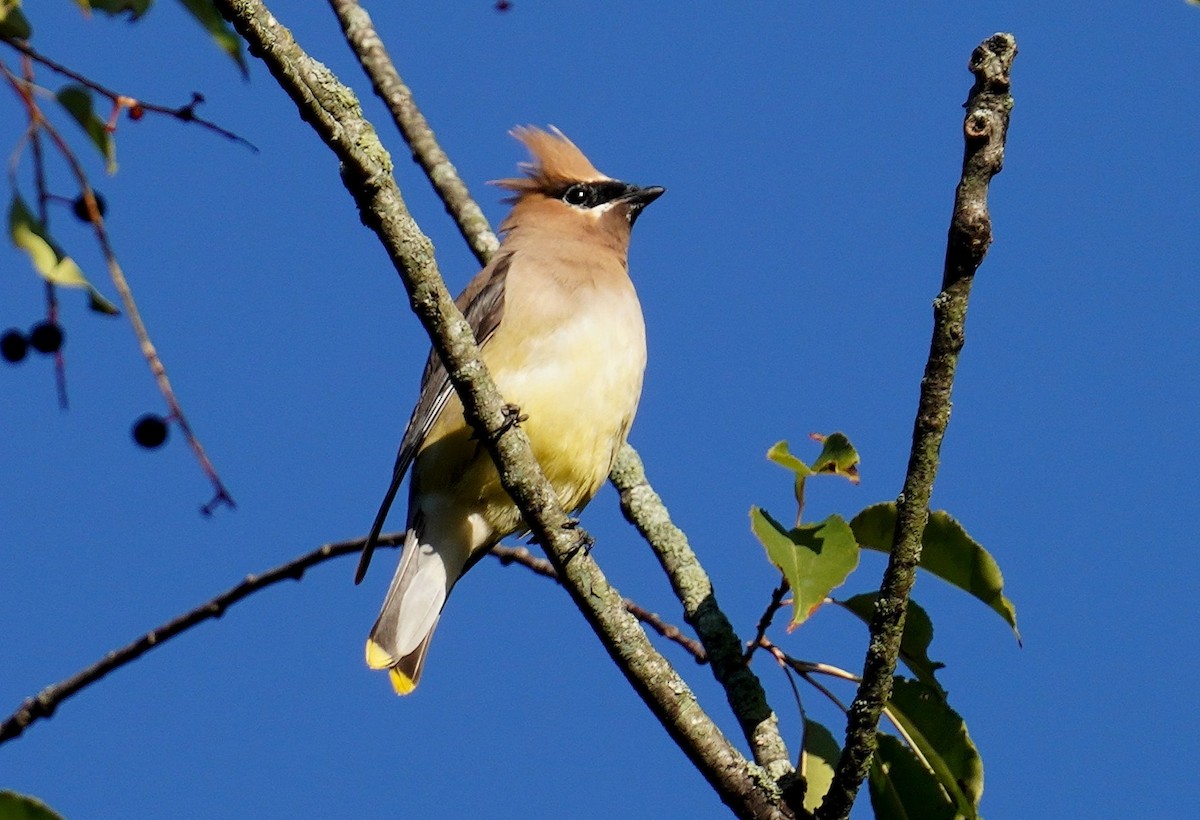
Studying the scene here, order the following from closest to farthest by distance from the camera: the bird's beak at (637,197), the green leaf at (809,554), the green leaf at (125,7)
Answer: the green leaf at (809,554) → the green leaf at (125,7) → the bird's beak at (637,197)

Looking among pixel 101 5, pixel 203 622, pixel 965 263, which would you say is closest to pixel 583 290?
pixel 101 5

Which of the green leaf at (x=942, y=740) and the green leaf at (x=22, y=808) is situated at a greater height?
the green leaf at (x=942, y=740)

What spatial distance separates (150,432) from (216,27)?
99 cm

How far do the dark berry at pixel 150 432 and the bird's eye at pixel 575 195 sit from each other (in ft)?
6.26

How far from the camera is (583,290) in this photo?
13.9 feet

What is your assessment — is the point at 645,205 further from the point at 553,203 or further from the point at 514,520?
the point at 514,520

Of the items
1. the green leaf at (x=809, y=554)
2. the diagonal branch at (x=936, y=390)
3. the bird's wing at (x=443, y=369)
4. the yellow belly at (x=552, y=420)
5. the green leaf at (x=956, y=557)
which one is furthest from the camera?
the bird's wing at (x=443, y=369)

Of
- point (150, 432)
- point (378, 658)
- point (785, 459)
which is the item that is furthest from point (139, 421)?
point (785, 459)

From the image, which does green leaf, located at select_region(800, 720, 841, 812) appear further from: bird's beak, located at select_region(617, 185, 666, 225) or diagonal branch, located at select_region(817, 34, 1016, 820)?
bird's beak, located at select_region(617, 185, 666, 225)

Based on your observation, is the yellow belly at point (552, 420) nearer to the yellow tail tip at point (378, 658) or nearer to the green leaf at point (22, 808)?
the yellow tail tip at point (378, 658)

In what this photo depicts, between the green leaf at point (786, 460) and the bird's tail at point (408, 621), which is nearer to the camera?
the green leaf at point (786, 460)

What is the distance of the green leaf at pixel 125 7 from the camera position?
3.23 metres

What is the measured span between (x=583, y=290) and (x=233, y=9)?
2091mm

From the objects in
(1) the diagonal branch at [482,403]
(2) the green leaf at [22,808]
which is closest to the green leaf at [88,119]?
(1) the diagonal branch at [482,403]
